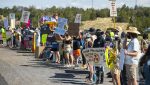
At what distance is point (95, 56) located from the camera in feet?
46.1

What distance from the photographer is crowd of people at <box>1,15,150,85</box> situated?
1127 cm

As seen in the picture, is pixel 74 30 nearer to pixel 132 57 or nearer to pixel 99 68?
pixel 99 68

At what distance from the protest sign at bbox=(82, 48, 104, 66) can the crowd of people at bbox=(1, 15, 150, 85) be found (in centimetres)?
15

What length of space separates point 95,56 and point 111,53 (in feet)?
3.00

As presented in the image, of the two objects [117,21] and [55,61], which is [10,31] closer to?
[55,61]

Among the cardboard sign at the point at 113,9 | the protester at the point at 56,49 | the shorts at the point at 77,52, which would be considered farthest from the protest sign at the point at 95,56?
the cardboard sign at the point at 113,9

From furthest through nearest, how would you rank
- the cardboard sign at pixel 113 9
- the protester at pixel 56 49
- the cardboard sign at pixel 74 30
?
the cardboard sign at pixel 113 9 < the protester at pixel 56 49 < the cardboard sign at pixel 74 30

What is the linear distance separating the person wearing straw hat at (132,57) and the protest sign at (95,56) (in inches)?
95.0

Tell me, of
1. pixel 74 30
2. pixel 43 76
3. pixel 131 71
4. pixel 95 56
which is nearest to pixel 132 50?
pixel 131 71

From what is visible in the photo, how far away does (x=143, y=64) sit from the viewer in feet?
17.5

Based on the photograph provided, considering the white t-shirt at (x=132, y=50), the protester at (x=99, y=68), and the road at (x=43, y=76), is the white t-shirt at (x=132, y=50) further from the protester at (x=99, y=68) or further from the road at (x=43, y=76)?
the road at (x=43, y=76)

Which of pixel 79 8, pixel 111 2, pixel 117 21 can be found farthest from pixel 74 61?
pixel 79 8

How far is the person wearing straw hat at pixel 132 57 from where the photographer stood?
36.9ft

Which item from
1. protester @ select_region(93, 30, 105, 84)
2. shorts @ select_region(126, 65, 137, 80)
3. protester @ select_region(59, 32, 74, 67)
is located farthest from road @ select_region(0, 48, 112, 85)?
shorts @ select_region(126, 65, 137, 80)
